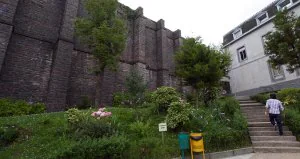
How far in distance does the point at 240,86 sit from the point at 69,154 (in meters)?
21.9

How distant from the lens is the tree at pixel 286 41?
10.8 meters

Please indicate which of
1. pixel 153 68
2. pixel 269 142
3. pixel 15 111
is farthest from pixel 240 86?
pixel 15 111

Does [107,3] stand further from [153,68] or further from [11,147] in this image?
[11,147]

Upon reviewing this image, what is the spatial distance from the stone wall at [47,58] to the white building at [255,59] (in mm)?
12397

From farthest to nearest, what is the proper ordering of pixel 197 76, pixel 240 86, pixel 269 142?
pixel 240 86 < pixel 197 76 < pixel 269 142

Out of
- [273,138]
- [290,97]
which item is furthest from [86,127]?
[290,97]

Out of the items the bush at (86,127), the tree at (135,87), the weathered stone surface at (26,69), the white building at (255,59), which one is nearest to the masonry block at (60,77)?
the weathered stone surface at (26,69)

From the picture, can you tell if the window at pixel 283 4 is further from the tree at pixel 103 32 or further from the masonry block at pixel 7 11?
the masonry block at pixel 7 11

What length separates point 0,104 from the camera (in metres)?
9.71

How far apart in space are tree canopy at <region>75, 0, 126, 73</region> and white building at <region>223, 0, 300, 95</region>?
45.9 feet

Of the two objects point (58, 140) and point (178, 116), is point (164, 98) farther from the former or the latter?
point (58, 140)

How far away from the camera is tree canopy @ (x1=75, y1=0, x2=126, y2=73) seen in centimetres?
1223

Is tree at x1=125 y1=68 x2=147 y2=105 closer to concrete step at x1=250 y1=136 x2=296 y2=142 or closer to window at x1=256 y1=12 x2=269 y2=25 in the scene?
concrete step at x1=250 y1=136 x2=296 y2=142

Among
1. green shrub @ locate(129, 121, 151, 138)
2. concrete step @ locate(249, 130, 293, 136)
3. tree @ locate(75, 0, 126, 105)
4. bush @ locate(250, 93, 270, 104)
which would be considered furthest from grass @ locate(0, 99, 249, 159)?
bush @ locate(250, 93, 270, 104)
